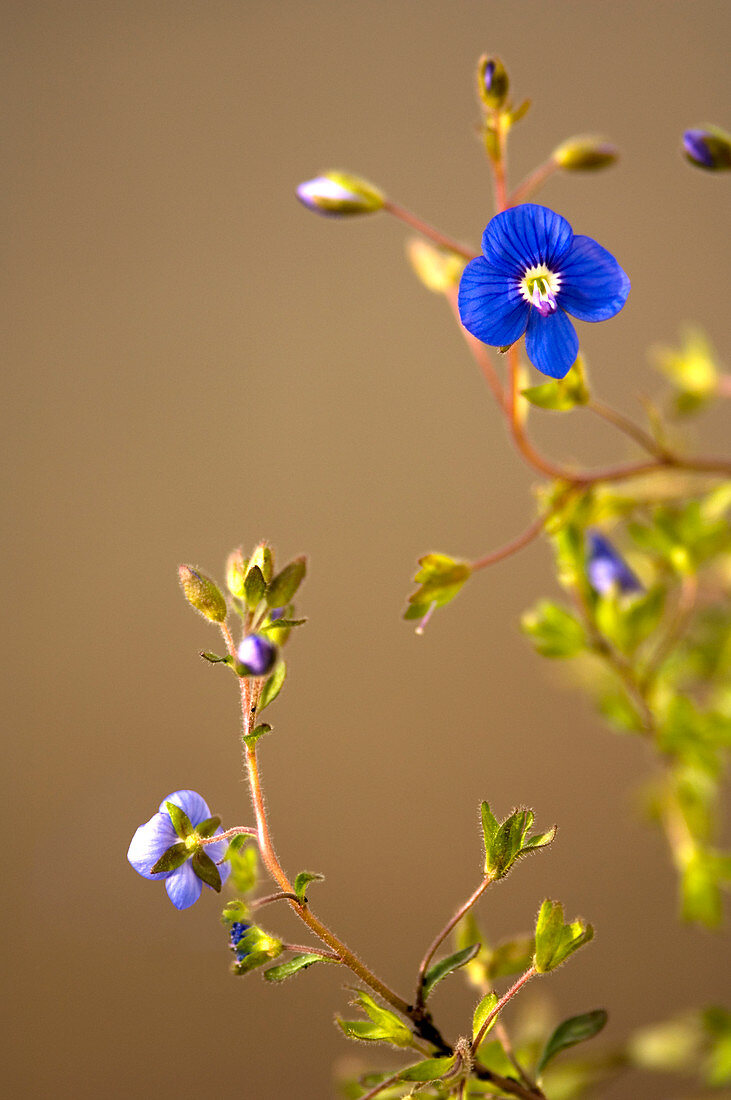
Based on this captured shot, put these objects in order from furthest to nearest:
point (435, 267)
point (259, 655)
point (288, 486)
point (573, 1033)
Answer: point (288, 486) < point (435, 267) < point (573, 1033) < point (259, 655)

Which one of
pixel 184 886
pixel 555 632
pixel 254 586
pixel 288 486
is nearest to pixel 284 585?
pixel 254 586

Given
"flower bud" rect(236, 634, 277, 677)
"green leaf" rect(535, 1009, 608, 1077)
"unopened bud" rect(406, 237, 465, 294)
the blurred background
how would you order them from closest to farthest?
"flower bud" rect(236, 634, 277, 677), "green leaf" rect(535, 1009, 608, 1077), "unopened bud" rect(406, 237, 465, 294), the blurred background

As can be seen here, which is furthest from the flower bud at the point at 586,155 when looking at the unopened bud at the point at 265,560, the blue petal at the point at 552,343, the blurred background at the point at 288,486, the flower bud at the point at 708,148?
the blurred background at the point at 288,486

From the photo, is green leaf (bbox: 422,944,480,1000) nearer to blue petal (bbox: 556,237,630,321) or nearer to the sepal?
the sepal

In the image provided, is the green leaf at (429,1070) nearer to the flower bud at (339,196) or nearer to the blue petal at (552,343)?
the blue petal at (552,343)

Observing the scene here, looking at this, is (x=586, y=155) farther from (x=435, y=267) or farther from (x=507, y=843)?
(x=507, y=843)

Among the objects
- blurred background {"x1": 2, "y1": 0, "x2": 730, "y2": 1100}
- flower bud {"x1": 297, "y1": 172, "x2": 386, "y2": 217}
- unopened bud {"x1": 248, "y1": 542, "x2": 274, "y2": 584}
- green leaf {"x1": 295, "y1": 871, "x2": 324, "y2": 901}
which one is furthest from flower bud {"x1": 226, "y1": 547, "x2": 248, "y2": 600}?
blurred background {"x1": 2, "y1": 0, "x2": 730, "y2": 1100}
